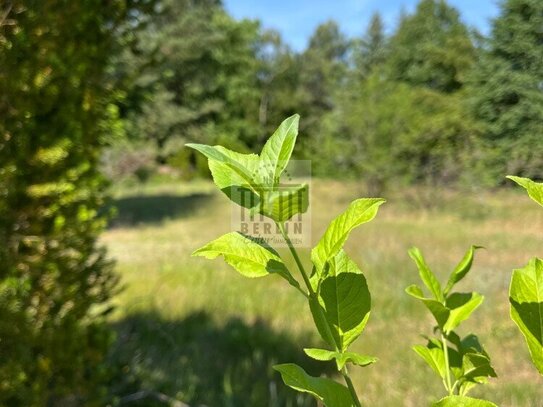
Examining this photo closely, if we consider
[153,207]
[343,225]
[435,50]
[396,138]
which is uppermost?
[435,50]

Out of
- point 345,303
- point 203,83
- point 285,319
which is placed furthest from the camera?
point 203,83

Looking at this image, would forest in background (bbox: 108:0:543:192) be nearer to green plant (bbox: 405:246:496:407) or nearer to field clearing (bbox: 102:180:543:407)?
field clearing (bbox: 102:180:543:407)

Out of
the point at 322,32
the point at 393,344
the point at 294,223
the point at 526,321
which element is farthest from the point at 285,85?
the point at 526,321

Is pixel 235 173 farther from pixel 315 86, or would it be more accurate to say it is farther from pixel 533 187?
pixel 315 86

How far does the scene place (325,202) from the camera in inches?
722

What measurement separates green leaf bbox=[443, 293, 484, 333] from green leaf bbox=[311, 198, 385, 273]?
0.29m

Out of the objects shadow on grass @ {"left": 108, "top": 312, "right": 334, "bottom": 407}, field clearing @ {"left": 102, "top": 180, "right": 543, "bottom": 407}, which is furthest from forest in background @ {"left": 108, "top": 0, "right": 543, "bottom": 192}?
shadow on grass @ {"left": 108, "top": 312, "right": 334, "bottom": 407}

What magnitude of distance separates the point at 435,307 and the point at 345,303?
16cm

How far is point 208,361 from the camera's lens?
4.23 metres

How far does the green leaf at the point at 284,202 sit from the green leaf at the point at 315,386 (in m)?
0.17

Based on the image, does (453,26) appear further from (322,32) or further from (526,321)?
(322,32)

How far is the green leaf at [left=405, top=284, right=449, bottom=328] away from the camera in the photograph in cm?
63

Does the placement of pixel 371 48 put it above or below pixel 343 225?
above

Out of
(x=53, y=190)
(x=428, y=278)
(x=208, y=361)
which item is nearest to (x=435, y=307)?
(x=428, y=278)
